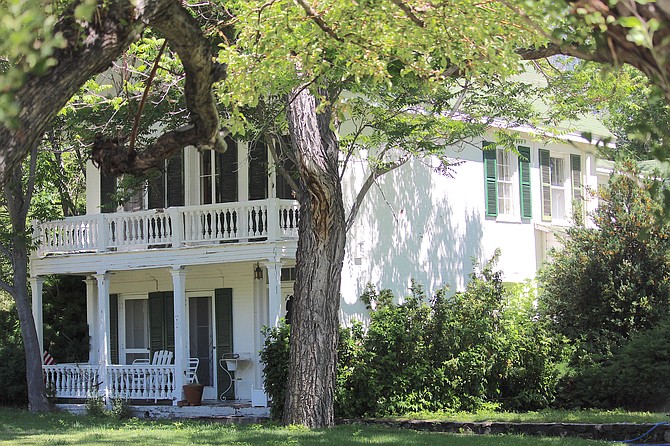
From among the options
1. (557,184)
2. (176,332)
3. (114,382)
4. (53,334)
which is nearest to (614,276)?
(557,184)

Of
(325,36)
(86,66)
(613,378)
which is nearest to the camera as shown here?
(86,66)

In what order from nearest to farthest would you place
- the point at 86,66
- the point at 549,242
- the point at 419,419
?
the point at 86,66 → the point at 419,419 → the point at 549,242

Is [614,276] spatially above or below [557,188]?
below

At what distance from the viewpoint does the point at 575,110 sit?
19.1 metres

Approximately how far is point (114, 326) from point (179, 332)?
3.93 m

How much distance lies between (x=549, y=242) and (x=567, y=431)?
9954 mm

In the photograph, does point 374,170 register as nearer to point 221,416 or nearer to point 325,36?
point 221,416

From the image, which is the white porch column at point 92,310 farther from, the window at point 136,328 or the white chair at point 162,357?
the white chair at point 162,357

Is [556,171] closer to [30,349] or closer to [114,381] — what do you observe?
[114,381]

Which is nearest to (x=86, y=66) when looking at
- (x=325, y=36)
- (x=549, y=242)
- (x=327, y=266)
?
(x=325, y=36)

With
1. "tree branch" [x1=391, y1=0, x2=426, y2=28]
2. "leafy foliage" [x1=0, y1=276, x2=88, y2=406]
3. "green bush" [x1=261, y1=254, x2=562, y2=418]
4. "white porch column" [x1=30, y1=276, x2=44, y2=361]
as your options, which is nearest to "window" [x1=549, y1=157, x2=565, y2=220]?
"green bush" [x1=261, y1=254, x2=562, y2=418]

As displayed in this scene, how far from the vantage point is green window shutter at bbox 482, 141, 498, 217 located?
23.8 meters

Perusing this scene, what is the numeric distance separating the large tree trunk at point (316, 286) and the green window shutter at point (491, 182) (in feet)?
26.5

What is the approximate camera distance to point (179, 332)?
21344 mm
